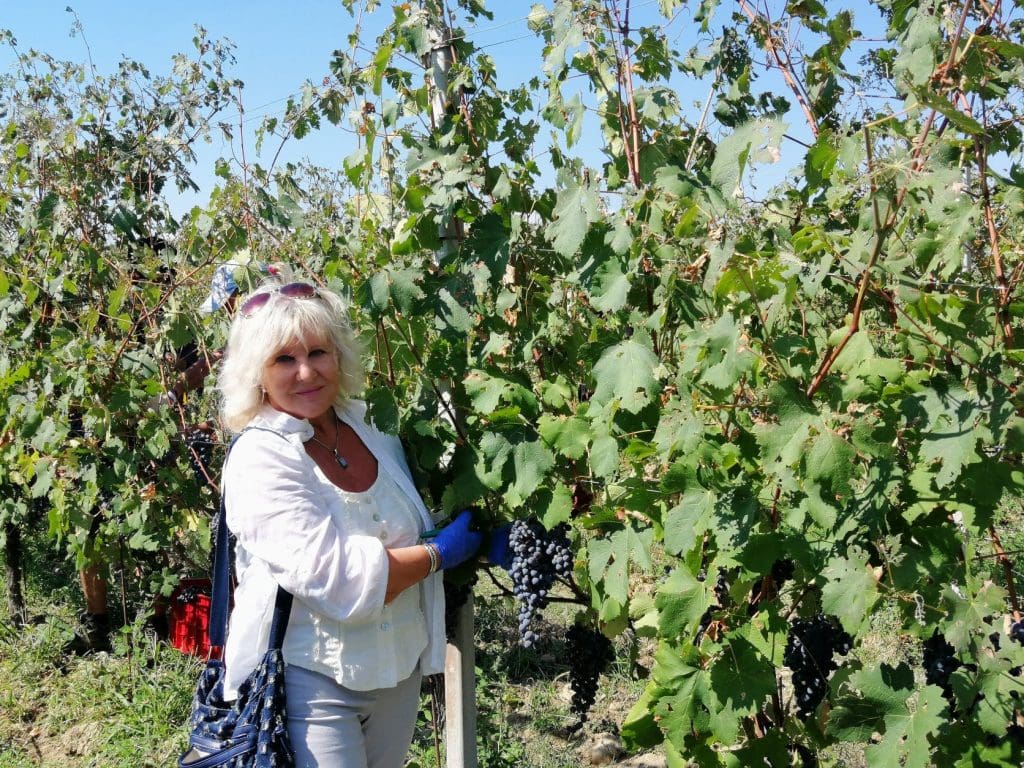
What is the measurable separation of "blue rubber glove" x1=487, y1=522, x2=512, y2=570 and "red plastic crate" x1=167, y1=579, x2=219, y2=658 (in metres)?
2.53

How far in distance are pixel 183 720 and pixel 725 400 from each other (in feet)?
10.1

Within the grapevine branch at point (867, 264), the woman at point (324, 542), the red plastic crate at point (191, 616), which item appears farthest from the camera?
the red plastic crate at point (191, 616)

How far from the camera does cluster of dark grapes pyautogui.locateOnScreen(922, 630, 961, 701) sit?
6.33 ft

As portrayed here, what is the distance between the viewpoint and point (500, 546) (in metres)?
2.26

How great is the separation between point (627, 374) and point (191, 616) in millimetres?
3285

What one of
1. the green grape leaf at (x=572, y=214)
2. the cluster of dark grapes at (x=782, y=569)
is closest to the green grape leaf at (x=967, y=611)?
the cluster of dark grapes at (x=782, y=569)

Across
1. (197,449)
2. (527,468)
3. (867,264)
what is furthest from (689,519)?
(197,449)

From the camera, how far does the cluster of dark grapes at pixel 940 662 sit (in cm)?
193

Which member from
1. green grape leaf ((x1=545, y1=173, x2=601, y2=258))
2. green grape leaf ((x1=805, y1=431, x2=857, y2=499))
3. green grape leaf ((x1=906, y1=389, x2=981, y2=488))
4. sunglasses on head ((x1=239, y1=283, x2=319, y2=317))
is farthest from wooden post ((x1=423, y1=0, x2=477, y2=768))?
green grape leaf ((x1=906, y1=389, x2=981, y2=488))

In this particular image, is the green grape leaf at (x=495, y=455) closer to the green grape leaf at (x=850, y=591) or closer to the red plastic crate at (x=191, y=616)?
the green grape leaf at (x=850, y=591)

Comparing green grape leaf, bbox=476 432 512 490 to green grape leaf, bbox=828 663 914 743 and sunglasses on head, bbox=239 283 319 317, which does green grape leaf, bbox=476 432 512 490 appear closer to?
sunglasses on head, bbox=239 283 319 317

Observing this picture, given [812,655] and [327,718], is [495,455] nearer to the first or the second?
[327,718]

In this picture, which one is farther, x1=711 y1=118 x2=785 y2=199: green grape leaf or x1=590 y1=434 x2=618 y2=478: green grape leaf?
x1=590 y1=434 x2=618 y2=478: green grape leaf

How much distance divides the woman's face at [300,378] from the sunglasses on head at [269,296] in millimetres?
107
